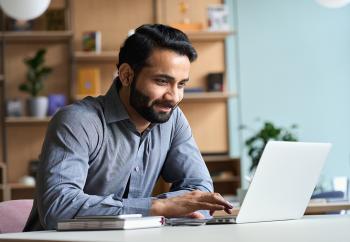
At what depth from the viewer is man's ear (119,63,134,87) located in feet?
8.12

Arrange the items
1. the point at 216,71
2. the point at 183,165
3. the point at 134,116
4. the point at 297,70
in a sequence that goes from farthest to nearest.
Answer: the point at 297,70, the point at 216,71, the point at 183,165, the point at 134,116

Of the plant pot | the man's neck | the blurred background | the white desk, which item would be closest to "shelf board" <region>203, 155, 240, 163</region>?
the blurred background

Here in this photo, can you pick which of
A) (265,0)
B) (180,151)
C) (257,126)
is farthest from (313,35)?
(180,151)

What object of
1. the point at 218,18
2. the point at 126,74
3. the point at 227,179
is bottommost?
the point at 227,179

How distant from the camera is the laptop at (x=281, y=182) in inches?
75.5

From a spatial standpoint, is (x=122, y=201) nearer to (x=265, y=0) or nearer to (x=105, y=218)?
(x=105, y=218)

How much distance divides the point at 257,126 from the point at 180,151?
14.2ft

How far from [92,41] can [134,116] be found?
13.5 ft

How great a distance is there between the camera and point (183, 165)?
103 inches

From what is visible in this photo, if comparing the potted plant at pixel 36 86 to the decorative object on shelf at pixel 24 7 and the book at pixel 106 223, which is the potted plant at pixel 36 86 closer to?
the decorative object on shelf at pixel 24 7

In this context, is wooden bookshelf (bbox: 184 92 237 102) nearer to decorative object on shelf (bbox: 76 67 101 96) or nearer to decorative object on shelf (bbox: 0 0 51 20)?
decorative object on shelf (bbox: 76 67 101 96)

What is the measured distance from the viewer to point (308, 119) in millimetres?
6898

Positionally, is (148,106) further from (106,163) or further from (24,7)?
(24,7)

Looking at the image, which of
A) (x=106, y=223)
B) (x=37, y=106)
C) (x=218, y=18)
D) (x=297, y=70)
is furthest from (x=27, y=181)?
(x=106, y=223)
